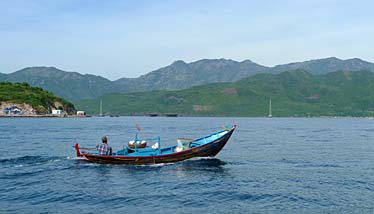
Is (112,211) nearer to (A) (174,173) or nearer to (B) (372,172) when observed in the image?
(A) (174,173)

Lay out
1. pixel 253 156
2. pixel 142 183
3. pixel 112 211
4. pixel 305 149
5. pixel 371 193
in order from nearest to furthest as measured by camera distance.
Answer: pixel 112 211, pixel 371 193, pixel 142 183, pixel 253 156, pixel 305 149

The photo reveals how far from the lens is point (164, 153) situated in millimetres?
49719

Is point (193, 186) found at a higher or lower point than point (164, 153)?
lower

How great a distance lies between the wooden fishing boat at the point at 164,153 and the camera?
47.2 m

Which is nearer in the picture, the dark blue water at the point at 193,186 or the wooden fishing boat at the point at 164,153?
the dark blue water at the point at 193,186

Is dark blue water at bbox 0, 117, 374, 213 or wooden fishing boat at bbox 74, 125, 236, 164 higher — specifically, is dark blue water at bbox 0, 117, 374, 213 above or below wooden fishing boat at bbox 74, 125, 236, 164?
below

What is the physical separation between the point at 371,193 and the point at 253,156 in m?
25.7

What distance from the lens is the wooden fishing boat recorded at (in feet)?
155

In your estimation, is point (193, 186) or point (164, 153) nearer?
point (193, 186)

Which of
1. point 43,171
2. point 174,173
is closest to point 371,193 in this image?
point 174,173

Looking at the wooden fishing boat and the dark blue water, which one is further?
the wooden fishing boat

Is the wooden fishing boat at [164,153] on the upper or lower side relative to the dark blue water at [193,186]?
upper

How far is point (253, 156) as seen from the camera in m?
58.5

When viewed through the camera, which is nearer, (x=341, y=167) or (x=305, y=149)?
(x=341, y=167)
